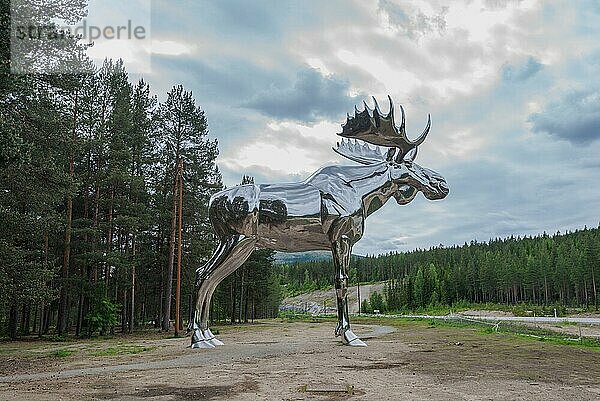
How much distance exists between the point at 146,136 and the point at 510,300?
242ft

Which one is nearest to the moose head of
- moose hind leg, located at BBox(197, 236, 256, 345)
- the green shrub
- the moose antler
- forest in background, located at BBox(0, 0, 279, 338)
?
the moose antler

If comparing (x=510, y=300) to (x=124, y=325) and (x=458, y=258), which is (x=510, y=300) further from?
(x=124, y=325)

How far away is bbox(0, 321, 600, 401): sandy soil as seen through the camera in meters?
6.69

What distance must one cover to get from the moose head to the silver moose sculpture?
3 cm

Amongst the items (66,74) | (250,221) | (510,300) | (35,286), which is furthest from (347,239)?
(510,300)

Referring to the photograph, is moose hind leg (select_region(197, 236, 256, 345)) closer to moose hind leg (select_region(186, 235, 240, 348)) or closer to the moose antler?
moose hind leg (select_region(186, 235, 240, 348))

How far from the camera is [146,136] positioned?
29547mm

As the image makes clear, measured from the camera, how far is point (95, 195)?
26469 millimetres

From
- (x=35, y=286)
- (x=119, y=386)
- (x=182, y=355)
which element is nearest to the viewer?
(x=119, y=386)

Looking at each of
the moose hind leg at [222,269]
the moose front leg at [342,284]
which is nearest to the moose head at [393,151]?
the moose front leg at [342,284]

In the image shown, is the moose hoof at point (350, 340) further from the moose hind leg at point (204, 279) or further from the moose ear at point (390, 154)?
the moose ear at point (390, 154)

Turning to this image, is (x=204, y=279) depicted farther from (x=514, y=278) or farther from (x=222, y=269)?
(x=514, y=278)

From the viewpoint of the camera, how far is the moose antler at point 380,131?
1362 centimetres

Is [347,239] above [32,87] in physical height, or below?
below
